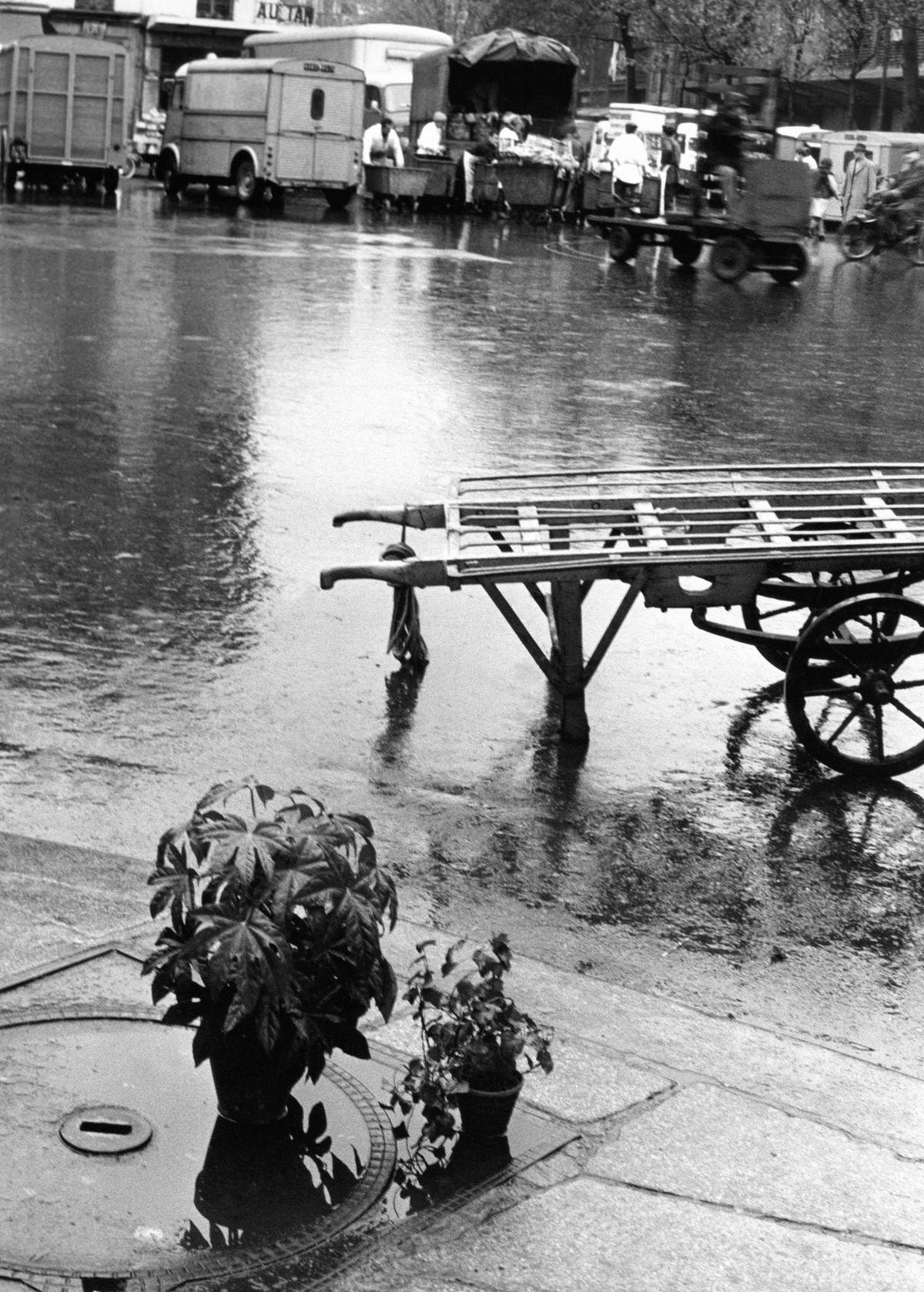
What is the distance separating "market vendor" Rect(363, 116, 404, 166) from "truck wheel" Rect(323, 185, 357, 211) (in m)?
0.94

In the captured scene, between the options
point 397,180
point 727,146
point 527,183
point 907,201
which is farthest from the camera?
point 527,183

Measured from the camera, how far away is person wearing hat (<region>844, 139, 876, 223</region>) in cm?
3738

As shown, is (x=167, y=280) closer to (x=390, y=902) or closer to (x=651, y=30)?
(x=390, y=902)

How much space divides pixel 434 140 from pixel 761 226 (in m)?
19.0

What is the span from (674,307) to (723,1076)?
1724cm

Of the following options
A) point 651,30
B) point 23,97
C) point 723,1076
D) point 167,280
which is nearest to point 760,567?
point 723,1076

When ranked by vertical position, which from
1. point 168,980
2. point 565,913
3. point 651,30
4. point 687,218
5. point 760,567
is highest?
point 651,30

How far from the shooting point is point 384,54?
151 ft

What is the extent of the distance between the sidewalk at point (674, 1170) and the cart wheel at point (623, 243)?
888 inches

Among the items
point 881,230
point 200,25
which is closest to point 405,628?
point 881,230

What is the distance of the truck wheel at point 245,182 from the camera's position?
38.6 m

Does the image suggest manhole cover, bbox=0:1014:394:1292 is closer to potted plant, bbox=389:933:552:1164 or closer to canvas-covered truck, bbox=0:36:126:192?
potted plant, bbox=389:933:552:1164

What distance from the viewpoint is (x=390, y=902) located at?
3.56 meters

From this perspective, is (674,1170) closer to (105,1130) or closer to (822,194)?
(105,1130)
